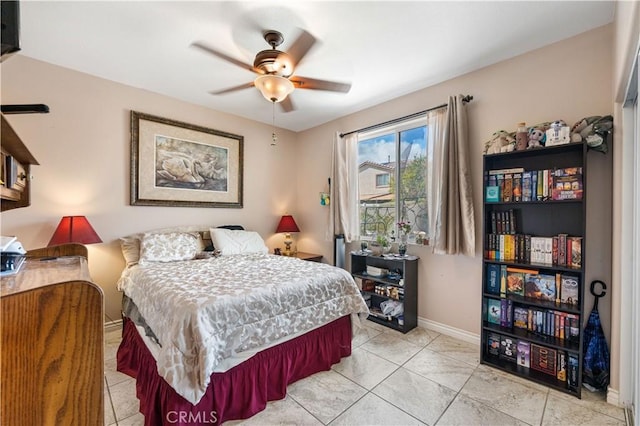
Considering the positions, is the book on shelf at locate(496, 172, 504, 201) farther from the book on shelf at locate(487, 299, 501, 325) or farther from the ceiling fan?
the ceiling fan

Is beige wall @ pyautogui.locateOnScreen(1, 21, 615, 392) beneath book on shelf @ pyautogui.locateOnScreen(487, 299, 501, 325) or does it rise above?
above

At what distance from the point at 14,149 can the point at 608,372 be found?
137 inches

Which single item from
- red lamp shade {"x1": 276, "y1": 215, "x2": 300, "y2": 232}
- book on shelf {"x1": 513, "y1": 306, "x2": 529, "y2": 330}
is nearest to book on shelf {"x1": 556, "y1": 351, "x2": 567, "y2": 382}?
book on shelf {"x1": 513, "y1": 306, "x2": 529, "y2": 330}

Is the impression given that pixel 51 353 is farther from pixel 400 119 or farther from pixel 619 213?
pixel 400 119

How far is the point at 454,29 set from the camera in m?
2.09

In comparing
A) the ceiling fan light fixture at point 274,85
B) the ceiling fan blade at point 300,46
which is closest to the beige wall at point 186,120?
the ceiling fan blade at point 300,46

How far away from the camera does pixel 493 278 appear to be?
2.39 meters

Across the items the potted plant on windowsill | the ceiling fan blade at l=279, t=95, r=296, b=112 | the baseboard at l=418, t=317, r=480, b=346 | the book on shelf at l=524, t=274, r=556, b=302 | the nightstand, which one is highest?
the ceiling fan blade at l=279, t=95, r=296, b=112

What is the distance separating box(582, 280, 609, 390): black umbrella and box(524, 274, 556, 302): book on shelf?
0.24 meters

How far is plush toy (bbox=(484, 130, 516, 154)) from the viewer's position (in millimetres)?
2237

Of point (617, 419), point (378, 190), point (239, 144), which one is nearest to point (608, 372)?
point (617, 419)

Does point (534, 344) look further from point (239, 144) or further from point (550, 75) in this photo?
point (239, 144)

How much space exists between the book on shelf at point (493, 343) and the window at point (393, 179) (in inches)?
44.1

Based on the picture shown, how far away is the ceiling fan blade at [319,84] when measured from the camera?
2.21m
